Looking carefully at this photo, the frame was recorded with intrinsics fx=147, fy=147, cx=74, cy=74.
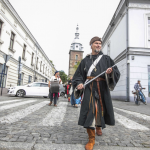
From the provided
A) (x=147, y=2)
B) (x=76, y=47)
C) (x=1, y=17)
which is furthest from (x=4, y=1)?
(x=76, y=47)

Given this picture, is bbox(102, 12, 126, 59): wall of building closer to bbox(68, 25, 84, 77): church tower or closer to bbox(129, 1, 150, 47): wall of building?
bbox(129, 1, 150, 47): wall of building

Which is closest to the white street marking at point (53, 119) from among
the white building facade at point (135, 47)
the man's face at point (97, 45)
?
the man's face at point (97, 45)

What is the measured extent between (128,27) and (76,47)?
60.3m

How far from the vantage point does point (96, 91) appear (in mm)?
2473

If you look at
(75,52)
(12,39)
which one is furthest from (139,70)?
(75,52)

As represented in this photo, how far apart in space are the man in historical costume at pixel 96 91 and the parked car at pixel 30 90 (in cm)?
1182

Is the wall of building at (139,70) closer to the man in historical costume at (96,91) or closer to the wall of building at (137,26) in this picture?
the wall of building at (137,26)

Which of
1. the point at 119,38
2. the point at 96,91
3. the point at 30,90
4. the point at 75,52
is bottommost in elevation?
the point at 30,90

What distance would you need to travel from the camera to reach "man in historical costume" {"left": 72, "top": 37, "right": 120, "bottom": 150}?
2.34 meters

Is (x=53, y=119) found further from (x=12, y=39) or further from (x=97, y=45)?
(x=12, y=39)

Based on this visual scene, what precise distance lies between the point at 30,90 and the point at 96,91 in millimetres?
12191

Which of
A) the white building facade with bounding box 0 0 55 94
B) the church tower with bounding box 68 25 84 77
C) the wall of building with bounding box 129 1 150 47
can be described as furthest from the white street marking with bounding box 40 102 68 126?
the church tower with bounding box 68 25 84 77

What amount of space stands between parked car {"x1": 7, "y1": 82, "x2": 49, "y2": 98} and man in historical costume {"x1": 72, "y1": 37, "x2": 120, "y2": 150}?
11.8 m

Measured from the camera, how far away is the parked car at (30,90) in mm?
13239
